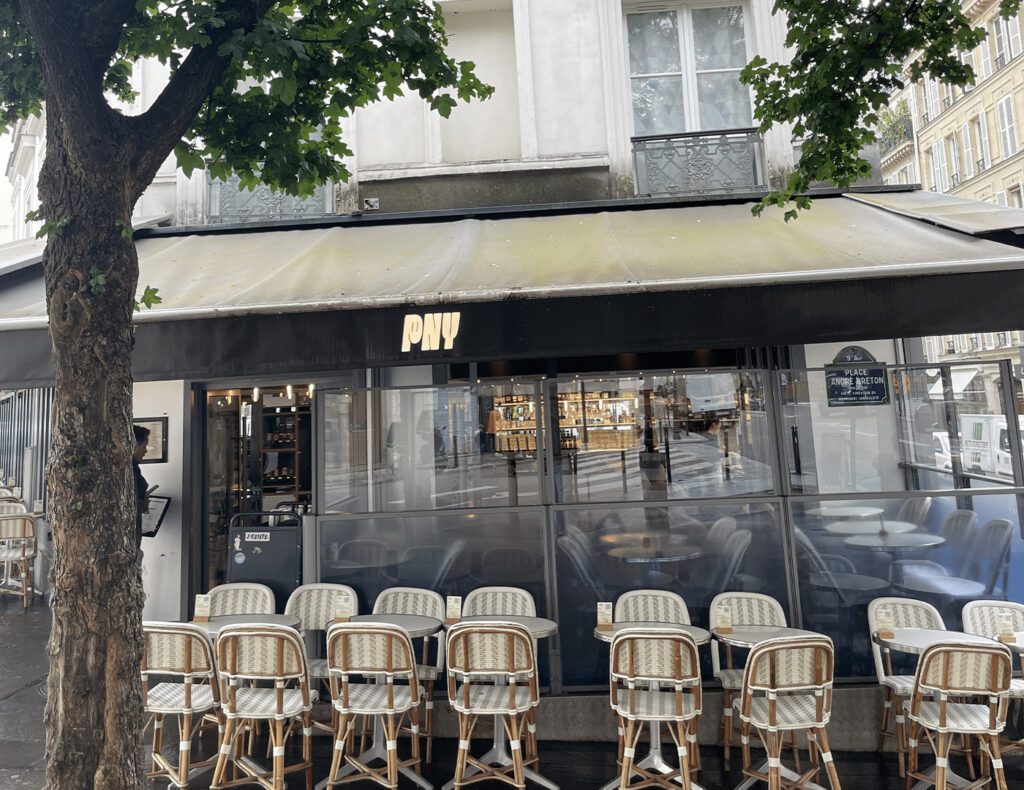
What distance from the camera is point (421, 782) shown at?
4.30 metres

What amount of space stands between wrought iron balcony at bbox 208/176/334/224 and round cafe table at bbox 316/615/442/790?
4.80 m

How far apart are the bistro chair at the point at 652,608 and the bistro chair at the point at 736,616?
238 mm

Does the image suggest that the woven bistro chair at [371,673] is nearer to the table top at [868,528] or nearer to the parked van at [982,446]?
the table top at [868,528]

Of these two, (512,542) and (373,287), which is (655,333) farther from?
(512,542)

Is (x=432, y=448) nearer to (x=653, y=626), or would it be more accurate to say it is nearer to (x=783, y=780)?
(x=653, y=626)

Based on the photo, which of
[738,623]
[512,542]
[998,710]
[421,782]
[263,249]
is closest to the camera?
[998,710]

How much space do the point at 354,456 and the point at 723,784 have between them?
3645 millimetres

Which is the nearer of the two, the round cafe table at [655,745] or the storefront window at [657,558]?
the round cafe table at [655,745]

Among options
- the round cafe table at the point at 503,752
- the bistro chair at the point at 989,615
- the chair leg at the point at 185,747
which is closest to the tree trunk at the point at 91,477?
the chair leg at the point at 185,747

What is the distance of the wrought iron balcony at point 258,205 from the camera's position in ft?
25.7

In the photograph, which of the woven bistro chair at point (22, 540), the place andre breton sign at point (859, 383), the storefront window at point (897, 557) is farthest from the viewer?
the woven bistro chair at point (22, 540)

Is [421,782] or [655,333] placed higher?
[655,333]

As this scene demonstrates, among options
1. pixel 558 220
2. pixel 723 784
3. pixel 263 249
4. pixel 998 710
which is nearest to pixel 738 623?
pixel 723 784

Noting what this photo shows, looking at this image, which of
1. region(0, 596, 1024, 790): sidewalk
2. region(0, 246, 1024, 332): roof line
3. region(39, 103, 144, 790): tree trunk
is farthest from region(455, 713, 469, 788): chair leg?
region(0, 246, 1024, 332): roof line
